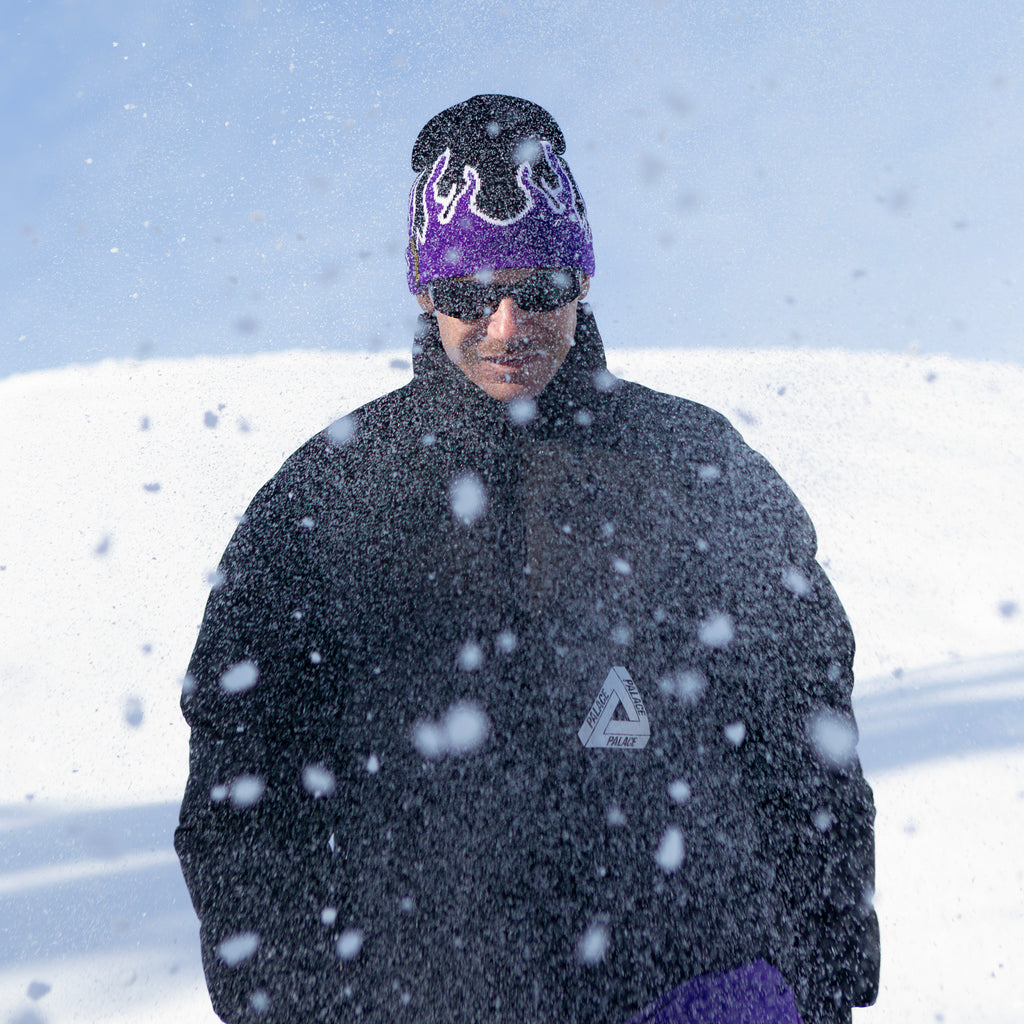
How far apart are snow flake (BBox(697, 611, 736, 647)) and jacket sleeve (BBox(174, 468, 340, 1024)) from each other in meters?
0.78

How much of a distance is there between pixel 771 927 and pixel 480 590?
0.84 meters

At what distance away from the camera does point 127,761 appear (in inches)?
217

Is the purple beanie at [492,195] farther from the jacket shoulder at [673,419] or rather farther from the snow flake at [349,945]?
the snow flake at [349,945]

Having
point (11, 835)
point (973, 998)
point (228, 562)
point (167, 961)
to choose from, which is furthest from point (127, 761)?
point (973, 998)

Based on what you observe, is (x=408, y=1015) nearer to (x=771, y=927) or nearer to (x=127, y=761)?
(x=771, y=927)

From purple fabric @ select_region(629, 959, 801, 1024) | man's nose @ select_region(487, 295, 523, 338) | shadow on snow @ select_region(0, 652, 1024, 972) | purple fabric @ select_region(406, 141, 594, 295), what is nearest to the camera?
purple fabric @ select_region(629, 959, 801, 1024)

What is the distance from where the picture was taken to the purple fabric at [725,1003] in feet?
4.81

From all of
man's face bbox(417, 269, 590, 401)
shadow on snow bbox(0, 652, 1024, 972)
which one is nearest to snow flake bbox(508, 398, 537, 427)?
man's face bbox(417, 269, 590, 401)

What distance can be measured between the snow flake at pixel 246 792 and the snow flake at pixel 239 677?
171mm

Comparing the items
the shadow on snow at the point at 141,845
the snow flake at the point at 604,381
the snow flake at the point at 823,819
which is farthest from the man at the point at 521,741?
the shadow on snow at the point at 141,845

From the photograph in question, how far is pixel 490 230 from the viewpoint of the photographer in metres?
2.06

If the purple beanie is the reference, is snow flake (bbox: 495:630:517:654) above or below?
below

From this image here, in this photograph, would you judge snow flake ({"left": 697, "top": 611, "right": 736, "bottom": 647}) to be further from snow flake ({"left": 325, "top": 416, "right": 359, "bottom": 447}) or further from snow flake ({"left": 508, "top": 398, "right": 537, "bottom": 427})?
snow flake ({"left": 325, "top": 416, "right": 359, "bottom": 447})

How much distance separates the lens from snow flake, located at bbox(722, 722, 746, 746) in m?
1.68
